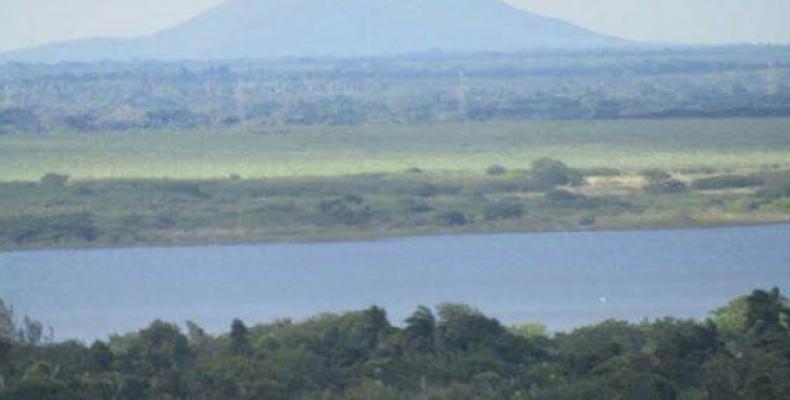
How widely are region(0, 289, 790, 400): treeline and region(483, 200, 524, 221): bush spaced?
22.0 metres

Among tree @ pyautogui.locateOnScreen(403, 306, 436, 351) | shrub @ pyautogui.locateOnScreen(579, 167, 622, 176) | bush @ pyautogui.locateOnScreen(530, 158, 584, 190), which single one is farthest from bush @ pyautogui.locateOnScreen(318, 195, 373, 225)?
tree @ pyautogui.locateOnScreen(403, 306, 436, 351)

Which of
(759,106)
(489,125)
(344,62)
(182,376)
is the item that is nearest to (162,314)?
(182,376)

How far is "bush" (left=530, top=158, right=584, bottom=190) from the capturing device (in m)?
61.9

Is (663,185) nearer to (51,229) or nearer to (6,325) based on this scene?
(51,229)

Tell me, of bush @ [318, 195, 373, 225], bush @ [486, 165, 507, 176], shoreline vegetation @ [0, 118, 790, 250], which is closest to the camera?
shoreline vegetation @ [0, 118, 790, 250]

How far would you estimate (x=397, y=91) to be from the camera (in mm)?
124875

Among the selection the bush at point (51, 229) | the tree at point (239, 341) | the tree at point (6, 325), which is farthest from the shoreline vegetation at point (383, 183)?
the tree at point (239, 341)

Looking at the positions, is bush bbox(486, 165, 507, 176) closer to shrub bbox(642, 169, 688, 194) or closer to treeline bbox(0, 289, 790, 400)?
shrub bbox(642, 169, 688, 194)

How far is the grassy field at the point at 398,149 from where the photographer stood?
69750 millimetres

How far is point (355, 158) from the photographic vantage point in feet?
242

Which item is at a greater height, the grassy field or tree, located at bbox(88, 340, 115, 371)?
the grassy field

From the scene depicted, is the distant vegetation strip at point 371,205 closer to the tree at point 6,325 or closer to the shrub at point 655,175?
the shrub at point 655,175

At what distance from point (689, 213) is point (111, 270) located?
41.3ft

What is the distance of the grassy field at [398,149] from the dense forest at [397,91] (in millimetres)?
4772
